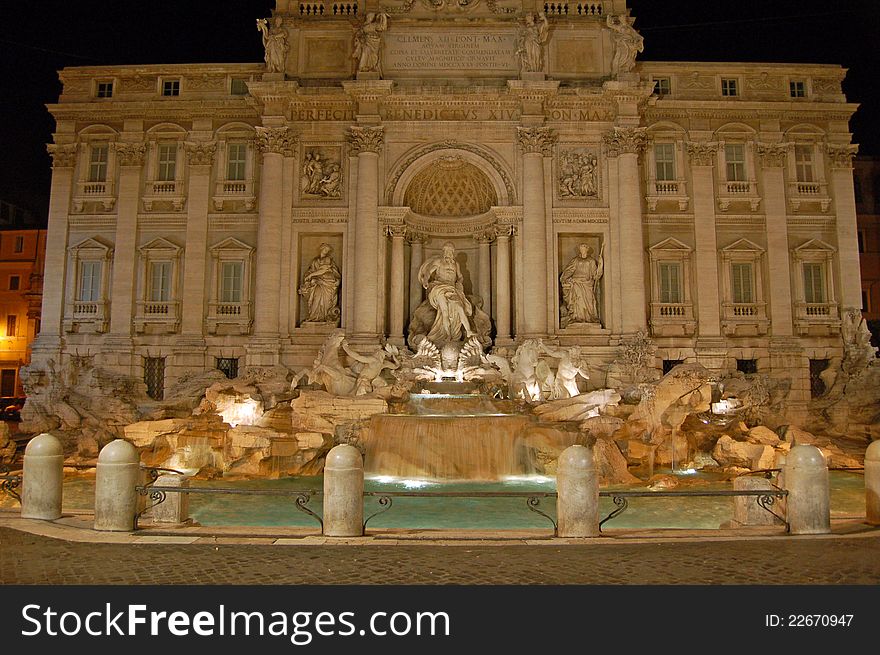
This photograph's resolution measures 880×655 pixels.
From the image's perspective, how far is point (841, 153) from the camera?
81.2ft

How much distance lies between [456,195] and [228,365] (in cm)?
1131

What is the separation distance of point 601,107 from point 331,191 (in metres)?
10.9

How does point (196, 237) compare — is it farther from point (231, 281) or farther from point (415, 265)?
point (415, 265)

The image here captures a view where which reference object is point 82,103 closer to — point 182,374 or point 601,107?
point 182,374

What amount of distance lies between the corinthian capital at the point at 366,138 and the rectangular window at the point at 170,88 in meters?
8.03

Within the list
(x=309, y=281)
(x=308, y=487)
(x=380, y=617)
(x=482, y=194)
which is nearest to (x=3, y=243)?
(x=309, y=281)

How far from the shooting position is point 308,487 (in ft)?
47.5

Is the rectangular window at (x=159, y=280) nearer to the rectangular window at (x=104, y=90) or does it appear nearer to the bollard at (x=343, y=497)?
the rectangular window at (x=104, y=90)

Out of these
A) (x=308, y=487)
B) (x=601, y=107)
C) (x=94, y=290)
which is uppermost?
(x=601, y=107)

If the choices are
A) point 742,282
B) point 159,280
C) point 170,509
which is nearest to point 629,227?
point 742,282

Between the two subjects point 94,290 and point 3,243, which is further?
point 3,243

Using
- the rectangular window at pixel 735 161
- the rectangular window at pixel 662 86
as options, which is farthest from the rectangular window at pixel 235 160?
the rectangular window at pixel 735 161

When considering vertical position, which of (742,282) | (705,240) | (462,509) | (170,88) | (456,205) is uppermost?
(170,88)

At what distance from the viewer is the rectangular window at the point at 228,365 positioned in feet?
79.3
